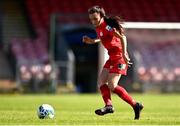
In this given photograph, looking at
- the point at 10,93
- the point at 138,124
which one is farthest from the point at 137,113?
the point at 10,93

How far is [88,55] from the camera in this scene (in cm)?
3100

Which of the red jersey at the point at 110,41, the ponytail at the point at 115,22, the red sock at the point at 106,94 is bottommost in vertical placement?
the red sock at the point at 106,94

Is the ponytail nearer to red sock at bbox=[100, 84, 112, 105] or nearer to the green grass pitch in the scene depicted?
red sock at bbox=[100, 84, 112, 105]

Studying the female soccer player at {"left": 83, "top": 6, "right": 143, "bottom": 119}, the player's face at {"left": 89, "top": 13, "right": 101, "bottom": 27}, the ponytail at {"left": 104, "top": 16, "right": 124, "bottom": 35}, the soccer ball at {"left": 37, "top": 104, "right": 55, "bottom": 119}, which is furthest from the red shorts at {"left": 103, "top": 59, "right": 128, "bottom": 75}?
the soccer ball at {"left": 37, "top": 104, "right": 55, "bottom": 119}

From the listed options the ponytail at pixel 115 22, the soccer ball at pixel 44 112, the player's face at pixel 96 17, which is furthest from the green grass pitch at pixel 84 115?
the player's face at pixel 96 17

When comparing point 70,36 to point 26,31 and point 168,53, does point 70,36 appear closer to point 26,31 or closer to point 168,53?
point 26,31

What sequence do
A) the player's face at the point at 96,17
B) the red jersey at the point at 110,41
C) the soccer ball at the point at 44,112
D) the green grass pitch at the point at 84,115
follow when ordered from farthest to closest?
the red jersey at the point at 110,41 → the player's face at the point at 96,17 → the soccer ball at the point at 44,112 → the green grass pitch at the point at 84,115

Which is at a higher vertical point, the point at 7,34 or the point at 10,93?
the point at 7,34

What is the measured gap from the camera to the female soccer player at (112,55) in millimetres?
11055

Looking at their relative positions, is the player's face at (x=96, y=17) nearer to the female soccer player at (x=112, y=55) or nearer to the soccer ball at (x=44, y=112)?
the female soccer player at (x=112, y=55)

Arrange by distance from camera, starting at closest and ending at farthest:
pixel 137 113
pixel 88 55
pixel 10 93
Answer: pixel 137 113 → pixel 10 93 → pixel 88 55

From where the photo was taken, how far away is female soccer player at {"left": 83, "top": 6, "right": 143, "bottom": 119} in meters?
11.1

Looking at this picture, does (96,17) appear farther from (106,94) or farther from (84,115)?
(84,115)

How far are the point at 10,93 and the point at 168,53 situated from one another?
7.18 metres
